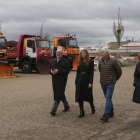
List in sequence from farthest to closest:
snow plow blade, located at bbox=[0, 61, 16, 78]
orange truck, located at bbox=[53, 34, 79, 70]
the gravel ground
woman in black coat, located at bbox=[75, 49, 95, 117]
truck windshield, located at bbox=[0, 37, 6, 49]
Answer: orange truck, located at bbox=[53, 34, 79, 70]
truck windshield, located at bbox=[0, 37, 6, 49]
snow plow blade, located at bbox=[0, 61, 16, 78]
woman in black coat, located at bbox=[75, 49, 95, 117]
the gravel ground

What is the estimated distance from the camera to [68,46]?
22.3 meters

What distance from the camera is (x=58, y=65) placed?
6.59 meters

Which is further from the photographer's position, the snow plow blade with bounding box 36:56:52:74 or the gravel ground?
the snow plow blade with bounding box 36:56:52:74

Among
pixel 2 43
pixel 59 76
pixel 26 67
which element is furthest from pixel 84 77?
pixel 2 43

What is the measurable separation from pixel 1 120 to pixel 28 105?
177cm

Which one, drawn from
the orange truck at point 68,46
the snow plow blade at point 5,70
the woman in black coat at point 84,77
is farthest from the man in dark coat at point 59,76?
the orange truck at point 68,46

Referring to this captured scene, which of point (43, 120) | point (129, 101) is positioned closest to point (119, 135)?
point (43, 120)

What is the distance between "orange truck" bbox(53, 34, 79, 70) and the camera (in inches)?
871

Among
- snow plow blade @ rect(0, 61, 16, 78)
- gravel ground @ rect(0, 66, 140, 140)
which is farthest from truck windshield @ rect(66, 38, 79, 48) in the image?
gravel ground @ rect(0, 66, 140, 140)

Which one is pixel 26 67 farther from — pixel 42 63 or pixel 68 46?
pixel 68 46

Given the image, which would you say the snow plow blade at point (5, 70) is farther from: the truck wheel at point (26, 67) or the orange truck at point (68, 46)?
the orange truck at point (68, 46)

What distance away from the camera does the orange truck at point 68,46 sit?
2212 centimetres

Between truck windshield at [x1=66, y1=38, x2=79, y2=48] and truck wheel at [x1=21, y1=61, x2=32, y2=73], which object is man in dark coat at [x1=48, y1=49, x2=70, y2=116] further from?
truck windshield at [x1=66, y1=38, x2=79, y2=48]

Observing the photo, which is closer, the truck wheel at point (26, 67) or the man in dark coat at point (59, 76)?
the man in dark coat at point (59, 76)
